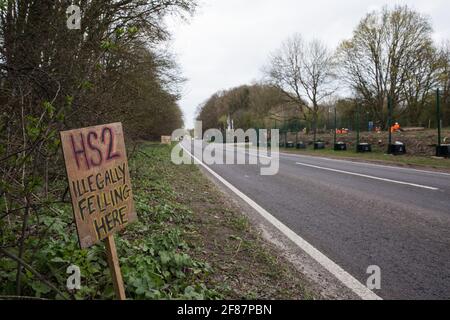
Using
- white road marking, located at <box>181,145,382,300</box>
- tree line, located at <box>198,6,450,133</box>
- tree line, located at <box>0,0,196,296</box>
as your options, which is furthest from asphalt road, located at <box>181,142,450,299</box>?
tree line, located at <box>198,6,450,133</box>

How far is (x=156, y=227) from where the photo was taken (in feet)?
14.0

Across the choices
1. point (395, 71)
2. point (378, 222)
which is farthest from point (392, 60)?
point (378, 222)

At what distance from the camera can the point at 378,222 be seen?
497cm

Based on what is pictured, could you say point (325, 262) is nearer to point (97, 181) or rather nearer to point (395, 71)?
point (97, 181)

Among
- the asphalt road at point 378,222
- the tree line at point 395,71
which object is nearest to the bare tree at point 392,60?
the tree line at point 395,71

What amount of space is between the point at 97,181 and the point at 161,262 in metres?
1.23

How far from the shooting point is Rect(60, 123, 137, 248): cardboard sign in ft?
6.84

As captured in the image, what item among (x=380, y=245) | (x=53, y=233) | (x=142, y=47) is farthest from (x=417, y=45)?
(x=53, y=233)

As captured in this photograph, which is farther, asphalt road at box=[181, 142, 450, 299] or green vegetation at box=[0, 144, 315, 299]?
asphalt road at box=[181, 142, 450, 299]

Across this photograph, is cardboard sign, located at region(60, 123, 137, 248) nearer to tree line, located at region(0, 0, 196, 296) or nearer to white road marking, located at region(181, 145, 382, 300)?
tree line, located at region(0, 0, 196, 296)

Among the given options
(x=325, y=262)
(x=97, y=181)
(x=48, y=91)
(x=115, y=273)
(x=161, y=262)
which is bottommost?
(x=325, y=262)

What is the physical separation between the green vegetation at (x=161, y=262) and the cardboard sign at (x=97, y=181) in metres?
0.50

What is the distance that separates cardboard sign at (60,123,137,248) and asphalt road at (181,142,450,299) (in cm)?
246

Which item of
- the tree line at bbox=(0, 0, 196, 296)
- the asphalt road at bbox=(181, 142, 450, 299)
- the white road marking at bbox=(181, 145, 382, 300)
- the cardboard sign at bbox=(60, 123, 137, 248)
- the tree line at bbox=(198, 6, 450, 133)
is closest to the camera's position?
the cardboard sign at bbox=(60, 123, 137, 248)
